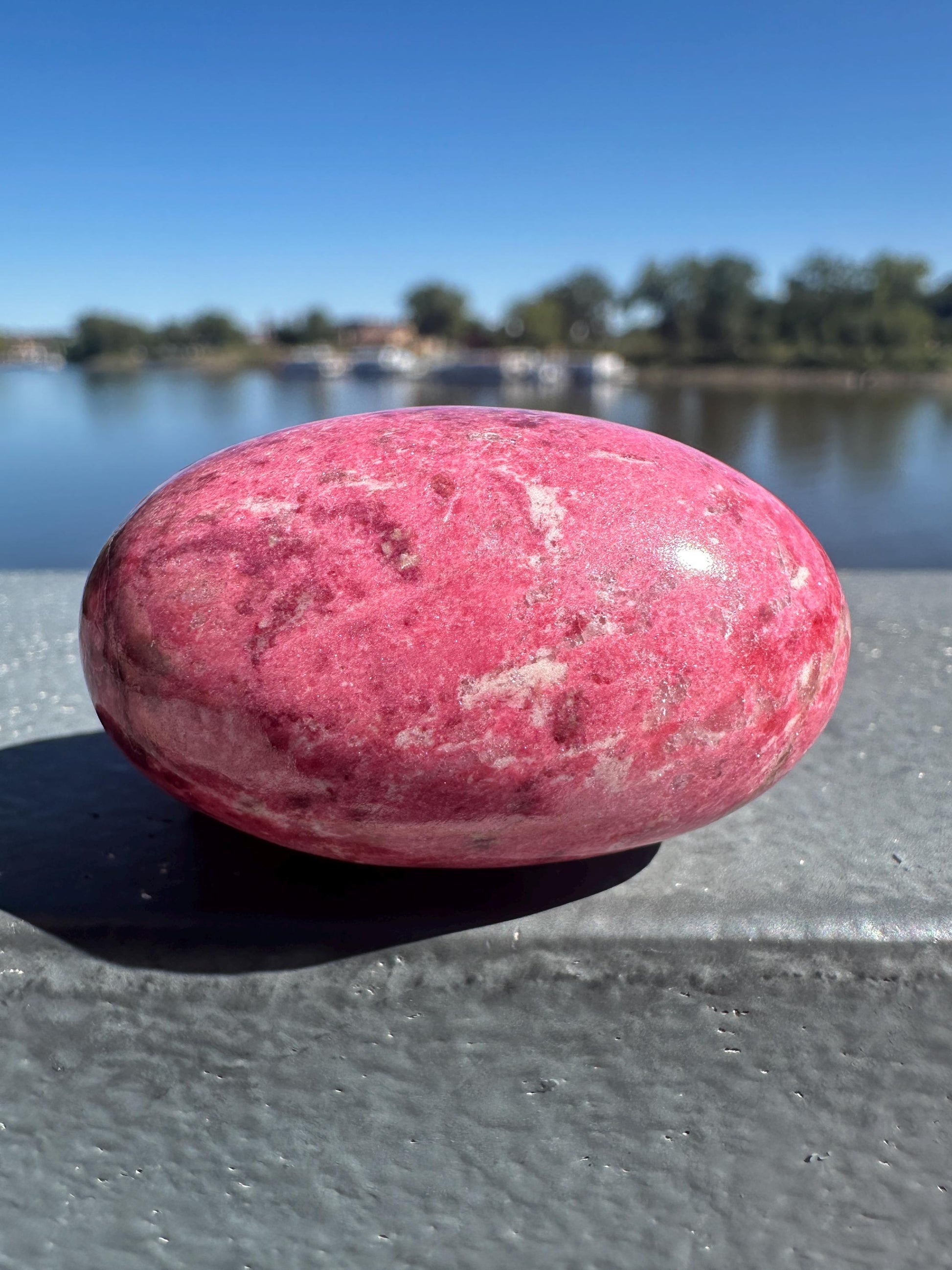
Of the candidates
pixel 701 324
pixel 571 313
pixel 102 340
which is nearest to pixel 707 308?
pixel 701 324

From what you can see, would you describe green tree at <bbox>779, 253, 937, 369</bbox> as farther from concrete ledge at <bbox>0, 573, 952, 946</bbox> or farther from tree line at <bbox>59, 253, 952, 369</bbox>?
concrete ledge at <bbox>0, 573, 952, 946</bbox>

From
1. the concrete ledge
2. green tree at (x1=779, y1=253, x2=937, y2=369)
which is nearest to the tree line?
green tree at (x1=779, y1=253, x2=937, y2=369)

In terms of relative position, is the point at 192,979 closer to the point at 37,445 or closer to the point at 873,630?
the point at 873,630

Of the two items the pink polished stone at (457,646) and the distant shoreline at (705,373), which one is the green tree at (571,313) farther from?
the pink polished stone at (457,646)

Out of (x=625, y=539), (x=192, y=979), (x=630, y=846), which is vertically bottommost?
(x=192, y=979)

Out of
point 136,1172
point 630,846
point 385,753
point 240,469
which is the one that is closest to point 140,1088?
point 136,1172

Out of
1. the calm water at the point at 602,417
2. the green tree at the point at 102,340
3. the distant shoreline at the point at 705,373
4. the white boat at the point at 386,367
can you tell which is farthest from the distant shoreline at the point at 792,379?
the green tree at the point at 102,340
